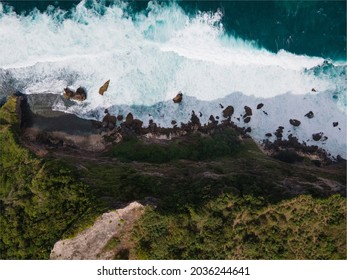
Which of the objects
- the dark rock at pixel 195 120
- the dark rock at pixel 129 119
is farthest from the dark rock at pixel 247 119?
the dark rock at pixel 129 119

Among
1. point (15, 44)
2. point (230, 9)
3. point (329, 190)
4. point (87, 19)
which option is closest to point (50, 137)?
point (15, 44)

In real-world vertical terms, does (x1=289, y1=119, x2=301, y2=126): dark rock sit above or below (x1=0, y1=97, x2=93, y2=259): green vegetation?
above

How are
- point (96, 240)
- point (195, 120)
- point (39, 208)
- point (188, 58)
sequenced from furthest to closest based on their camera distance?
point (188, 58), point (195, 120), point (39, 208), point (96, 240)

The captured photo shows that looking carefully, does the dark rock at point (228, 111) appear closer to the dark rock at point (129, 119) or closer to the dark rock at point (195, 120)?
the dark rock at point (195, 120)

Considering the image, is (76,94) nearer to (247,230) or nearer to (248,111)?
(248,111)

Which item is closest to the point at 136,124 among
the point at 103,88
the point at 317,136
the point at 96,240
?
the point at 103,88

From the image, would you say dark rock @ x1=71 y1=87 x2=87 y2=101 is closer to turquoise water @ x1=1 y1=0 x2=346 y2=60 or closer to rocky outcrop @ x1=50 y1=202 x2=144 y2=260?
turquoise water @ x1=1 y1=0 x2=346 y2=60

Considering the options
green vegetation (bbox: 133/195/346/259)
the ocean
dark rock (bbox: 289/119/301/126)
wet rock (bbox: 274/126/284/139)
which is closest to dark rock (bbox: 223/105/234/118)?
the ocean

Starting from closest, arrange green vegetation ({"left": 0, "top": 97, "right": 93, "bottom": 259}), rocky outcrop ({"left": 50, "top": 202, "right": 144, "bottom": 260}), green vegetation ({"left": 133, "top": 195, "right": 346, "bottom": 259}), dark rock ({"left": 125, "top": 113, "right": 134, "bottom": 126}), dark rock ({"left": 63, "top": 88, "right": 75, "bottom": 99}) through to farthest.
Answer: rocky outcrop ({"left": 50, "top": 202, "right": 144, "bottom": 260}), green vegetation ({"left": 133, "top": 195, "right": 346, "bottom": 259}), green vegetation ({"left": 0, "top": 97, "right": 93, "bottom": 259}), dark rock ({"left": 63, "top": 88, "right": 75, "bottom": 99}), dark rock ({"left": 125, "top": 113, "right": 134, "bottom": 126})
